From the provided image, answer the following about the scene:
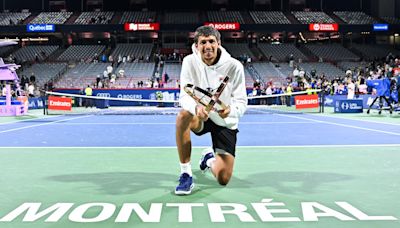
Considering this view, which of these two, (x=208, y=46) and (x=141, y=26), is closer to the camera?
(x=208, y=46)

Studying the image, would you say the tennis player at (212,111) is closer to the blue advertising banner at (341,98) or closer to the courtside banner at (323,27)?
the blue advertising banner at (341,98)

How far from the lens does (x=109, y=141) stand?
9898mm

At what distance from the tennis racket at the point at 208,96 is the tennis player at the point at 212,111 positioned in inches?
2.7

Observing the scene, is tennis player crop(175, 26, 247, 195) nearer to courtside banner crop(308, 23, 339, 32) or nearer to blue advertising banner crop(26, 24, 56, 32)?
courtside banner crop(308, 23, 339, 32)

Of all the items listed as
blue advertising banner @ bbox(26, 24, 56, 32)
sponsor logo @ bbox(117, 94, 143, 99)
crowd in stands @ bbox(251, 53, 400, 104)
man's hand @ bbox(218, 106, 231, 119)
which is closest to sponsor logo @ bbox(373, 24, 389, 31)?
crowd in stands @ bbox(251, 53, 400, 104)

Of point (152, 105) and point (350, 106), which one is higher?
point (350, 106)

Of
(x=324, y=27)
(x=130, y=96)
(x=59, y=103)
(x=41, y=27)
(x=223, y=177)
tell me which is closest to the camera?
(x=223, y=177)

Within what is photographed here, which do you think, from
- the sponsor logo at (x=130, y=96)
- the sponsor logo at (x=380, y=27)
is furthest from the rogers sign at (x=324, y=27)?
the sponsor logo at (x=130, y=96)

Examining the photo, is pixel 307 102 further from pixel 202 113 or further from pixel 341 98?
pixel 202 113

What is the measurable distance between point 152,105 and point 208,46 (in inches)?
1128

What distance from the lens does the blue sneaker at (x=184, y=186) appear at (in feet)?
15.2

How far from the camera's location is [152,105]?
33.2 metres

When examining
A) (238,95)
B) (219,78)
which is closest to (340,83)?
(238,95)

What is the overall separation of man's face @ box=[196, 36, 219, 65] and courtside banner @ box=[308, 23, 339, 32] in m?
43.2
